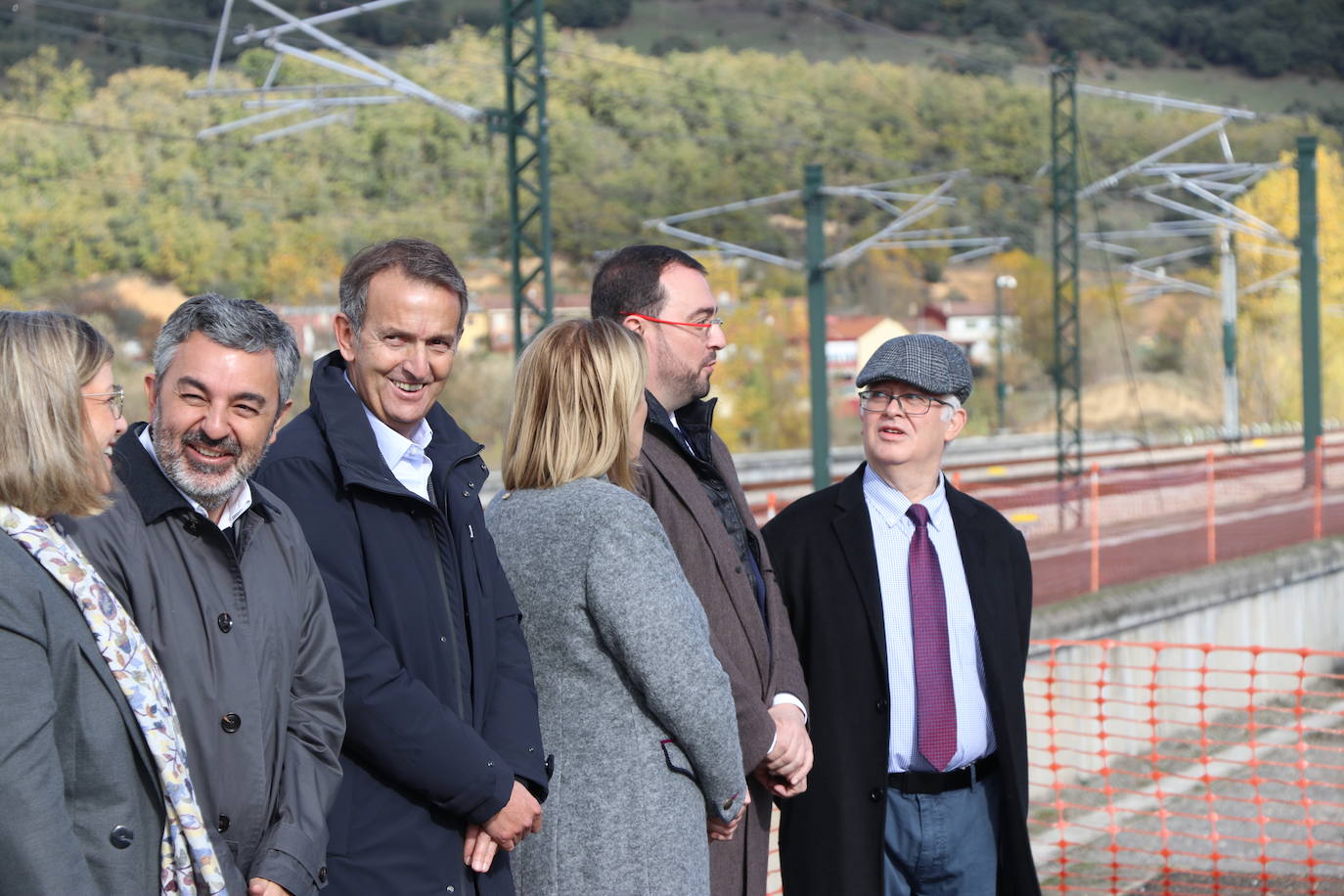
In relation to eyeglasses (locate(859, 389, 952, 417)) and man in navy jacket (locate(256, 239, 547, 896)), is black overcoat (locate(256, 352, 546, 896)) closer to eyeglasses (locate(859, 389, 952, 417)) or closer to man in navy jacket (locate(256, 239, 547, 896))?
man in navy jacket (locate(256, 239, 547, 896))

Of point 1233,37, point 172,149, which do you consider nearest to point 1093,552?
point 172,149

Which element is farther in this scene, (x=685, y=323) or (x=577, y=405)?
(x=685, y=323)

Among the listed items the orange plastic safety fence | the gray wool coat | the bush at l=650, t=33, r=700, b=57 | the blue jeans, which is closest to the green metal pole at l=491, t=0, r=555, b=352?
the orange plastic safety fence

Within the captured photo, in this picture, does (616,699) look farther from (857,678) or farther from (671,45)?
(671,45)

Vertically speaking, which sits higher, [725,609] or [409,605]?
[409,605]

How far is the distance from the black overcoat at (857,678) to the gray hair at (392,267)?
49.9 inches

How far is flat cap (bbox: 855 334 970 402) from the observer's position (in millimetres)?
3846

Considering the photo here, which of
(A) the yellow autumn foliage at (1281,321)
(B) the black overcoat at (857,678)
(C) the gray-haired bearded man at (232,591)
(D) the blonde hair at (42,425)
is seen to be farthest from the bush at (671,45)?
(D) the blonde hair at (42,425)

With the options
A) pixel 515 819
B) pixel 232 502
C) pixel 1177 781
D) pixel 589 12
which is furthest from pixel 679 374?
pixel 589 12

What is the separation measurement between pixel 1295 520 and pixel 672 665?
56.1 ft

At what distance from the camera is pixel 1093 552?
14.3 m

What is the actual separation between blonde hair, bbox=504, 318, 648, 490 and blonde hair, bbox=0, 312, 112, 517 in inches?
42.0

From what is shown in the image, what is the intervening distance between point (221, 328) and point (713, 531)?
1.32m

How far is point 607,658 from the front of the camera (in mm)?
3084
